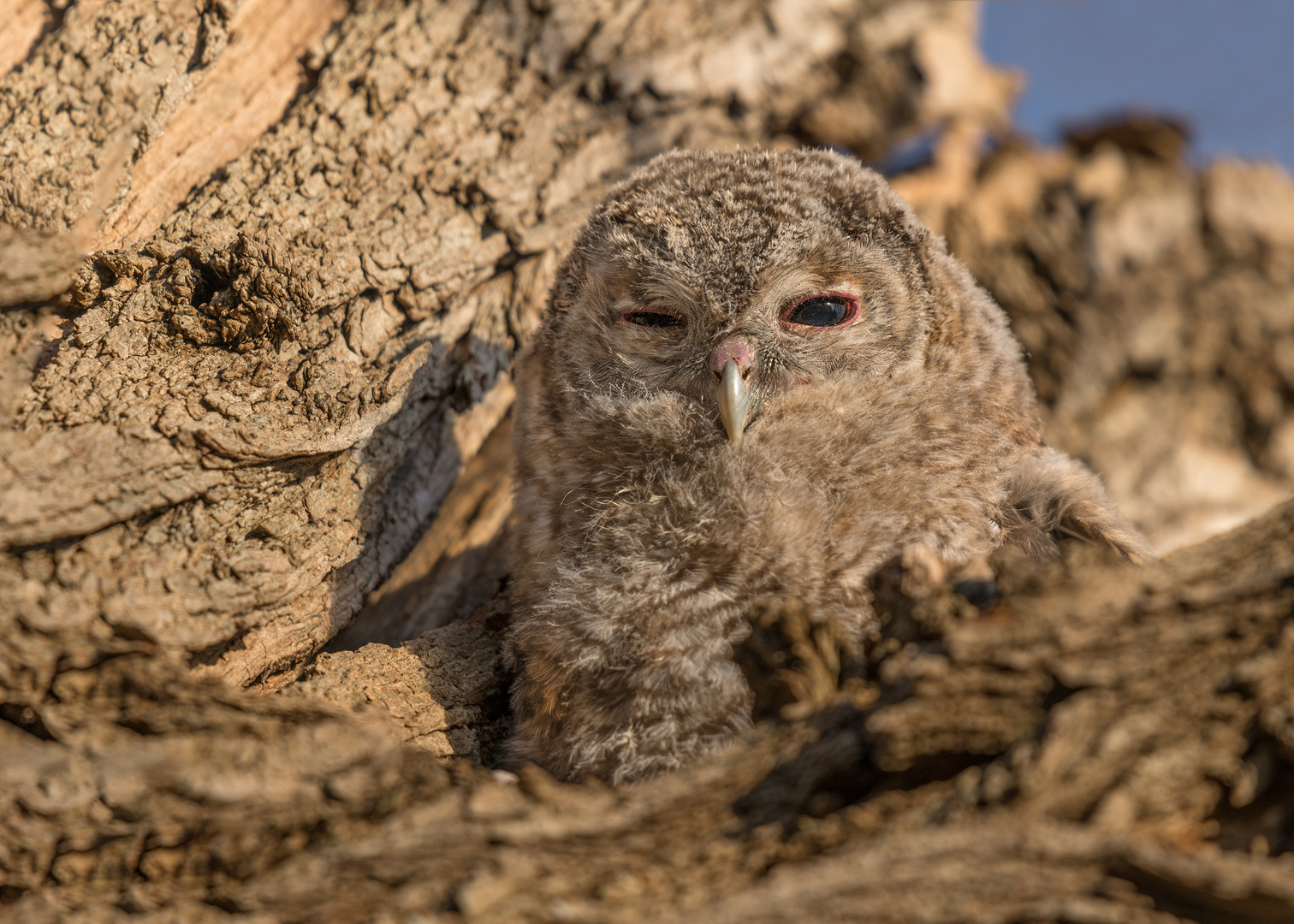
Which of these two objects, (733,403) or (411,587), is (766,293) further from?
(411,587)

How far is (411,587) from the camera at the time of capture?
3.40 metres

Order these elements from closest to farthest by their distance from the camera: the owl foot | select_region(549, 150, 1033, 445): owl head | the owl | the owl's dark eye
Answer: the owl foot → the owl → select_region(549, 150, 1033, 445): owl head → the owl's dark eye

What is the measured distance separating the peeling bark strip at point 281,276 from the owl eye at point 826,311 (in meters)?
1.22

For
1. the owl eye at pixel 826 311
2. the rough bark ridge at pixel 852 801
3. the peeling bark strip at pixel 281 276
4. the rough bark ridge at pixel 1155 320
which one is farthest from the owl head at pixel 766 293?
the rough bark ridge at pixel 1155 320

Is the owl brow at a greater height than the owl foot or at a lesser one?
greater

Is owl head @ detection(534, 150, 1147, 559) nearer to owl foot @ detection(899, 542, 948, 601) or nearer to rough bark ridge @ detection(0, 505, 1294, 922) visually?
owl foot @ detection(899, 542, 948, 601)

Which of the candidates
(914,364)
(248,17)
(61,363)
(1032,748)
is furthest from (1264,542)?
(248,17)

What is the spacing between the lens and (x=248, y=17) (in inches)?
121

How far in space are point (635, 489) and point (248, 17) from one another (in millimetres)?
2129

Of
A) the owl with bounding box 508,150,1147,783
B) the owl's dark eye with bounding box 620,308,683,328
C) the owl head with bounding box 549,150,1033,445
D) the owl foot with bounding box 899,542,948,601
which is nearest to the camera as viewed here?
the owl foot with bounding box 899,542,948,601

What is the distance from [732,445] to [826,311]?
53cm

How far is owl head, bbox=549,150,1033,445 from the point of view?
2621 mm

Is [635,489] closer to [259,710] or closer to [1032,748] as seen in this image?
[259,710]

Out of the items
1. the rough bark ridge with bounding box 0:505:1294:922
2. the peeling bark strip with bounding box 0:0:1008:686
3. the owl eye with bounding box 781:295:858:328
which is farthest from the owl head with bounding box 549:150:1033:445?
the rough bark ridge with bounding box 0:505:1294:922
